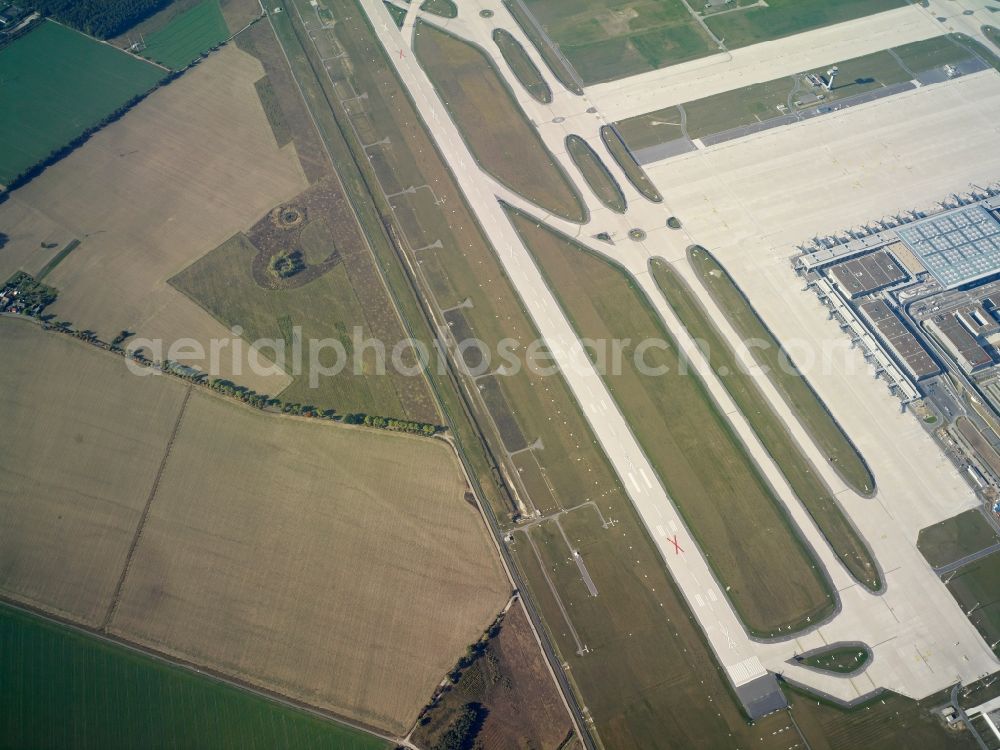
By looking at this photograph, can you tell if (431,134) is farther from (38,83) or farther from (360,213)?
(38,83)

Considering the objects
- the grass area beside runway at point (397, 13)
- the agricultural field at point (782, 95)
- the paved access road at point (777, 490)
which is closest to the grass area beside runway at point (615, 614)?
the paved access road at point (777, 490)

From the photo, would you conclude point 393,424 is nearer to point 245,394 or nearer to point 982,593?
point 245,394

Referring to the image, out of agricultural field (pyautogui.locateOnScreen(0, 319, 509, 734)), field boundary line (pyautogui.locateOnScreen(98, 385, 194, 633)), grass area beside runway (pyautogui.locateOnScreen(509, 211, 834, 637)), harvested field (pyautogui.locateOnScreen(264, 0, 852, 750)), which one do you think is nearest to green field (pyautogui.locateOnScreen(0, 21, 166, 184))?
agricultural field (pyautogui.locateOnScreen(0, 319, 509, 734))

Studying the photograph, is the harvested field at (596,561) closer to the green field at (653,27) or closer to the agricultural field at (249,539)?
the agricultural field at (249,539)

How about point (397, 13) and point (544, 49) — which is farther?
point (397, 13)

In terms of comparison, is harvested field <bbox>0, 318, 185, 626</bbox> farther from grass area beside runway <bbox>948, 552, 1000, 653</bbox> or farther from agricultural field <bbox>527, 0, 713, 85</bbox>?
grass area beside runway <bbox>948, 552, 1000, 653</bbox>

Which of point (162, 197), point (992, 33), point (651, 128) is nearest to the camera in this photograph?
point (162, 197)

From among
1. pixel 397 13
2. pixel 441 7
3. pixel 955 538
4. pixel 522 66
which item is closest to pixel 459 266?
pixel 522 66
